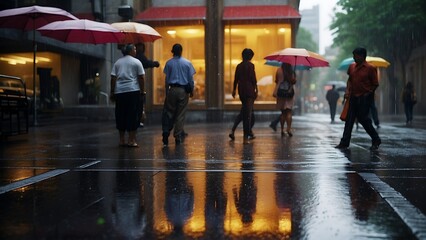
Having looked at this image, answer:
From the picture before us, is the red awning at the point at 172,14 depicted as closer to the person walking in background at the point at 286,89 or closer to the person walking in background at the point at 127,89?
the person walking in background at the point at 286,89

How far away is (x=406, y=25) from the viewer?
100 feet

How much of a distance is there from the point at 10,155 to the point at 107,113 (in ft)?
41.2

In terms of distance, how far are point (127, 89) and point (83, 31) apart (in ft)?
10.9

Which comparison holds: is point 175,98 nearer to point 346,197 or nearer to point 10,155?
point 10,155

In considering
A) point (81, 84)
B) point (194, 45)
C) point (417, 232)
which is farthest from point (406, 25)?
→ point (417, 232)

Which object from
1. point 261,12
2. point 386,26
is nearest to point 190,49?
point 261,12

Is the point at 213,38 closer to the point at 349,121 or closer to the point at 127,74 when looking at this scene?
the point at 127,74

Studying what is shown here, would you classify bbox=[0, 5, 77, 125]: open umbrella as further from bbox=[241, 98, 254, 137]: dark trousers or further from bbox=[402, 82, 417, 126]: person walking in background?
bbox=[402, 82, 417, 126]: person walking in background

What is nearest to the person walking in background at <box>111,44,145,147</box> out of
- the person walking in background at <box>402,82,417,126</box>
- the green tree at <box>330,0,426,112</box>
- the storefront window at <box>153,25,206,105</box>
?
the storefront window at <box>153,25,206,105</box>

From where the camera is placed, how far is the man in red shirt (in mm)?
8266

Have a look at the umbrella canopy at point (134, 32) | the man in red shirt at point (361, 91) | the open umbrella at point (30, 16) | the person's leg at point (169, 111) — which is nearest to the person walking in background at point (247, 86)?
the person's leg at point (169, 111)

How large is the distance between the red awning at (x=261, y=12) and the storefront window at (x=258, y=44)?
0.68 m

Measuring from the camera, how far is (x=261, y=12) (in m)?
18.5

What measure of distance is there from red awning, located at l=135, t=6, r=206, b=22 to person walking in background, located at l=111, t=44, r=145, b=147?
33.5ft
